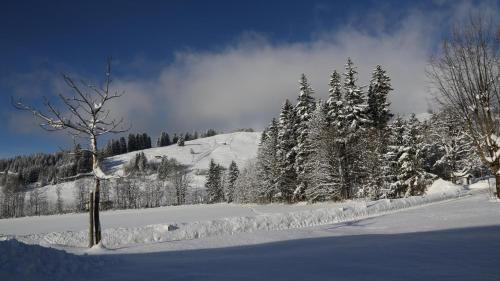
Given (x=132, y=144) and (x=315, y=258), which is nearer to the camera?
(x=315, y=258)

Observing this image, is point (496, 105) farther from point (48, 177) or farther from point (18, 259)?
point (48, 177)

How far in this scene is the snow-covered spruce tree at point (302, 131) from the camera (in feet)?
146

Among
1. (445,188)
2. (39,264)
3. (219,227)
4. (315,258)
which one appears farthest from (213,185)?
(39,264)

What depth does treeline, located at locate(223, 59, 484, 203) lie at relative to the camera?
3922 cm

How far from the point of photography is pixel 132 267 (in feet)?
27.3

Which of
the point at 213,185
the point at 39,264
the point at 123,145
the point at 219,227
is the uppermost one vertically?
the point at 123,145

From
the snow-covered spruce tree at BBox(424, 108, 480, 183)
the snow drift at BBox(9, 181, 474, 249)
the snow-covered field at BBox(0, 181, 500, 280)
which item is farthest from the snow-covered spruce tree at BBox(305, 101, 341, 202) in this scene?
the snow-covered field at BBox(0, 181, 500, 280)

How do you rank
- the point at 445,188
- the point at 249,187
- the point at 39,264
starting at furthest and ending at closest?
the point at 249,187 < the point at 445,188 < the point at 39,264

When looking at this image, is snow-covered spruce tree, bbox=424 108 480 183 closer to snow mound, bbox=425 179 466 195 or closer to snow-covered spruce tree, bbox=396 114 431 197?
snow-covered spruce tree, bbox=396 114 431 197

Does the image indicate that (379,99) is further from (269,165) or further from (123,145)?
(123,145)

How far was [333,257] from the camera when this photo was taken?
8.94 metres

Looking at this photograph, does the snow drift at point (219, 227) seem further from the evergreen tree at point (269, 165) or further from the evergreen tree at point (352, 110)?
the evergreen tree at point (269, 165)

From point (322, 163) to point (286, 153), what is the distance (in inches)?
320

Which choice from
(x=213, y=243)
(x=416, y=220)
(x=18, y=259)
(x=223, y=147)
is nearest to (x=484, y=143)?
(x=416, y=220)
